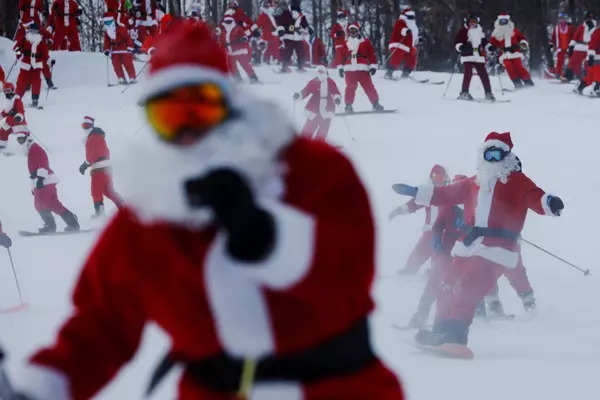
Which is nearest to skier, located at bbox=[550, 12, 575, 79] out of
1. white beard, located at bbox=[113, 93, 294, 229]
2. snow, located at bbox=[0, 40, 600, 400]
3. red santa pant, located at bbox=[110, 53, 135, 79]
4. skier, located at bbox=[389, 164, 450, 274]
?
snow, located at bbox=[0, 40, 600, 400]

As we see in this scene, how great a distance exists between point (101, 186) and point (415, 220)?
339cm

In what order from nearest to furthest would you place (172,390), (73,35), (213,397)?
(213,397)
(172,390)
(73,35)

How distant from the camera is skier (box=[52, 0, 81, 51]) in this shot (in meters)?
19.4

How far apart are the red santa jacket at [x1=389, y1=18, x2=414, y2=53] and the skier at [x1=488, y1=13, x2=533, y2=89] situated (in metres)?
1.51

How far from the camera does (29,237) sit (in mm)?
9320

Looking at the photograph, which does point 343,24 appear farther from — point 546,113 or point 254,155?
point 254,155

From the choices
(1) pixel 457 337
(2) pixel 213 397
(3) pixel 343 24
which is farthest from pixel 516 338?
(3) pixel 343 24

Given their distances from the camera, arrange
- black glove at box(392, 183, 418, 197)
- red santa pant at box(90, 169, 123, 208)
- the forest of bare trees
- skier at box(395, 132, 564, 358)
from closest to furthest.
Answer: black glove at box(392, 183, 418, 197), skier at box(395, 132, 564, 358), red santa pant at box(90, 169, 123, 208), the forest of bare trees

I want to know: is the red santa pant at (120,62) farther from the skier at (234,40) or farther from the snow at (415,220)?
the skier at (234,40)

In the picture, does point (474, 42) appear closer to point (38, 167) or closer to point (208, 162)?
point (38, 167)

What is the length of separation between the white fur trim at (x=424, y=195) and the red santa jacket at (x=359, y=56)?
8625mm

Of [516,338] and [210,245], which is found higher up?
[210,245]

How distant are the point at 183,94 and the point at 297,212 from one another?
1.02 feet

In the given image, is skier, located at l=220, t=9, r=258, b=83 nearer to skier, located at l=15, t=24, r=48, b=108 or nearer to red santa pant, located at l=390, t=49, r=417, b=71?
red santa pant, located at l=390, t=49, r=417, b=71
